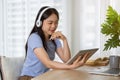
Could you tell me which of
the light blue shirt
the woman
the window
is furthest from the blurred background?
the light blue shirt

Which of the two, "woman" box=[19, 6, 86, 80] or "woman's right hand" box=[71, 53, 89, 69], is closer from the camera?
"woman's right hand" box=[71, 53, 89, 69]

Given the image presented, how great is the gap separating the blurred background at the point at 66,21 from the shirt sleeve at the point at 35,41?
73 cm

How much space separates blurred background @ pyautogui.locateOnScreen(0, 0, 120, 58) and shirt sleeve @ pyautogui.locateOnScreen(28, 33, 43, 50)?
2.41ft

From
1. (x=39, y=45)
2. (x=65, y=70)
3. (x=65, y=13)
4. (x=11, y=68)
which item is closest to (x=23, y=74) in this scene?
(x=11, y=68)

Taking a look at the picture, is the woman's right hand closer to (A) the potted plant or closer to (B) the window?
(A) the potted plant

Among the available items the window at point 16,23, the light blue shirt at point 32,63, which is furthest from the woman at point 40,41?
the window at point 16,23

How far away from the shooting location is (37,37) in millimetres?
1893

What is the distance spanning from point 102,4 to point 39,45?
37.2 inches

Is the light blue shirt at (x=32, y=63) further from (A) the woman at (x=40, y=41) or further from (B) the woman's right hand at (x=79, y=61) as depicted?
(B) the woman's right hand at (x=79, y=61)

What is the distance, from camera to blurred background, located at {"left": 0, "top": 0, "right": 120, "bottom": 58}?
8.11 ft

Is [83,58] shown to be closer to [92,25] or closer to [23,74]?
[23,74]

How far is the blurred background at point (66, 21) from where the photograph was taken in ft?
8.11

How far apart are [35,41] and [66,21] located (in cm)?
79

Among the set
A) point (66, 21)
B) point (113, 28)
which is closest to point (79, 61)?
point (113, 28)
